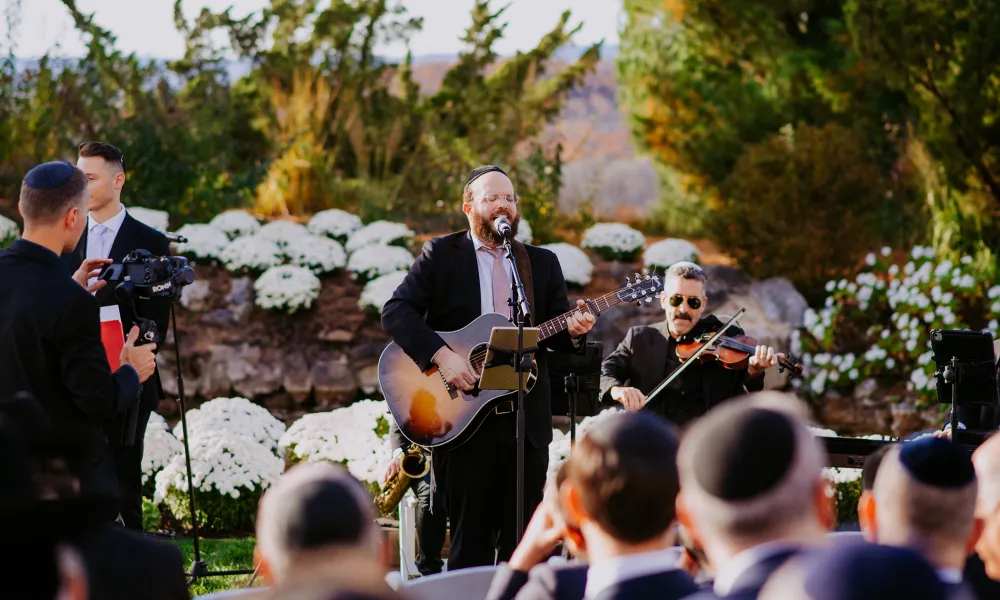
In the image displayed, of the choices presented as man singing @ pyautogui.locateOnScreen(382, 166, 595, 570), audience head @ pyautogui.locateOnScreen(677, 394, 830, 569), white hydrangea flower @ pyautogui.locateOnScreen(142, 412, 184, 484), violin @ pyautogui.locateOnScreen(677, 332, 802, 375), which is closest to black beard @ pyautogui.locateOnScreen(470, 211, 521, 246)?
man singing @ pyautogui.locateOnScreen(382, 166, 595, 570)

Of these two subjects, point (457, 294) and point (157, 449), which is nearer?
point (457, 294)

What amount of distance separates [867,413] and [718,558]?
949 cm

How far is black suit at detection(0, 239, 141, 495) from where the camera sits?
4125 mm

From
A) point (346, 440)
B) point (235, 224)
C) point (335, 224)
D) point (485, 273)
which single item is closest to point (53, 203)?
point (485, 273)

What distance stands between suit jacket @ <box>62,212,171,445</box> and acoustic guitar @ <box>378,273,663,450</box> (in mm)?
1076

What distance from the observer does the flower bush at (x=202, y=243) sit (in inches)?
463

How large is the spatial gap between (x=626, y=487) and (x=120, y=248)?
391cm

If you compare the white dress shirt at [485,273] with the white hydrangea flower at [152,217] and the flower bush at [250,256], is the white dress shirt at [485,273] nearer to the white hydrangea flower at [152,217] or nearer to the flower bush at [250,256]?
the flower bush at [250,256]

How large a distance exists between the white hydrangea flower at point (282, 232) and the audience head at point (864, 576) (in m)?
10.6

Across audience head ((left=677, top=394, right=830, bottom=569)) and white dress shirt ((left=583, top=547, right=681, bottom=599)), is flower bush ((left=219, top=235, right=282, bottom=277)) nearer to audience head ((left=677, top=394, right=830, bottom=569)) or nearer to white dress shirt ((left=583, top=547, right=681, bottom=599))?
white dress shirt ((left=583, top=547, right=681, bottom=599))

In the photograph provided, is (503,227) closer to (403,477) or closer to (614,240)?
(403,477)

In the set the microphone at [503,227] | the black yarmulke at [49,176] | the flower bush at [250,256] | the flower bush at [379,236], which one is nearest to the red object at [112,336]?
the black yarmulke at [49,176]

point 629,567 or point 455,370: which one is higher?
point 455,370

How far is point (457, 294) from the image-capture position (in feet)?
18.4
